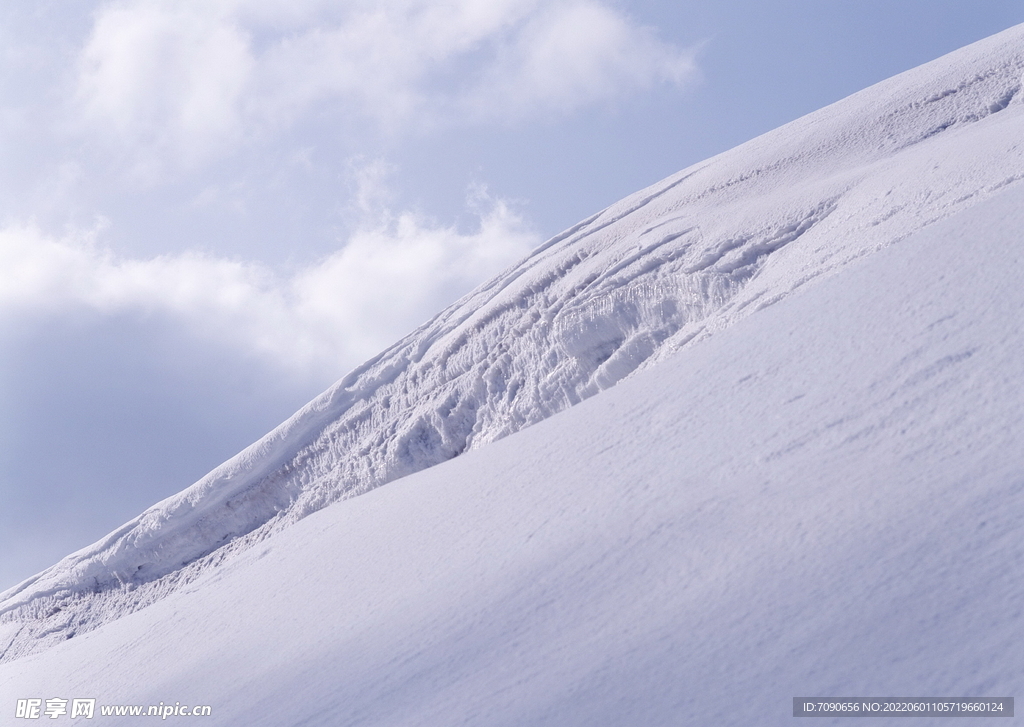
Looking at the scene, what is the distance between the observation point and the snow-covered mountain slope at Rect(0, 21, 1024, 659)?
220 inches

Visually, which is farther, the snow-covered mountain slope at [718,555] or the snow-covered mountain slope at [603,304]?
the snow-covered mountain slope at [603,304]

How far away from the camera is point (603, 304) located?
22.0 ft

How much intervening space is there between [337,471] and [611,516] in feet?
15.0

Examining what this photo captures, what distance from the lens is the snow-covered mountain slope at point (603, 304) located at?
18.4 ft

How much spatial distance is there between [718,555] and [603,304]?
4.02 metres

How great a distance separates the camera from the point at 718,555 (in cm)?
287

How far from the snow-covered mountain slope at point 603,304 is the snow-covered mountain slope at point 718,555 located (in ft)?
2.69

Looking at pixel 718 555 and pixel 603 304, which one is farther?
pixel 603 304

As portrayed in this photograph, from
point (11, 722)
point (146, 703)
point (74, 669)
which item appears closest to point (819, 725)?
point (146, 703)

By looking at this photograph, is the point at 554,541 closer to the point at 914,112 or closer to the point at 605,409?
the point at 605,409

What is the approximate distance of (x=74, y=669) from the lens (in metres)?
5.86

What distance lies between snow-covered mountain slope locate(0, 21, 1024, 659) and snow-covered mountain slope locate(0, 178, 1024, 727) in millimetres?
820

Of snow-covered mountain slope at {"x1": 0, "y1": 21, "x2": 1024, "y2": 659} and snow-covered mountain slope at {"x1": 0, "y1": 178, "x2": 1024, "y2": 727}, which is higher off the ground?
snow-covered mountain slope at {"x1": 0, "y1": 21, "x2": 1024, "y2": 659}

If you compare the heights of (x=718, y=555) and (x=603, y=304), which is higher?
(x=603, y=304)
